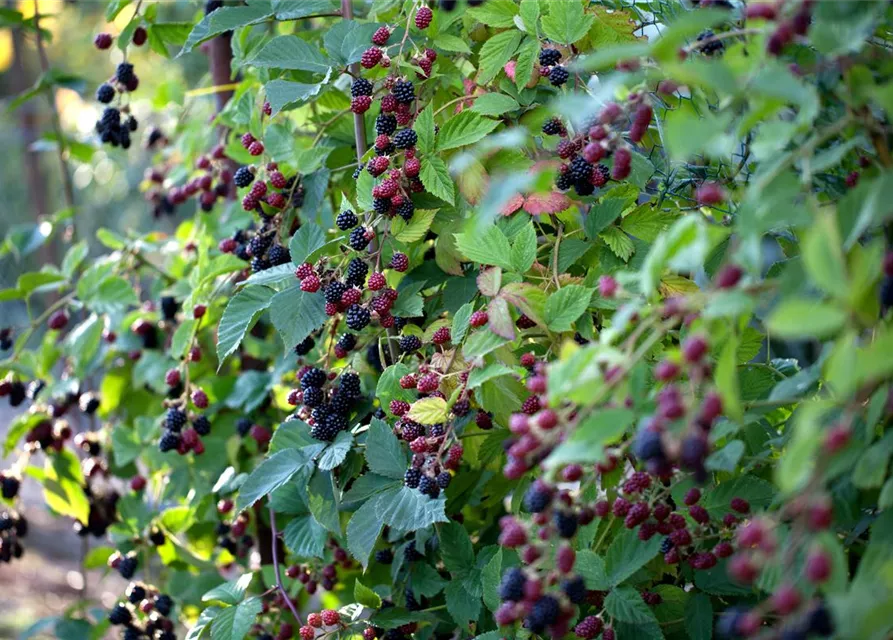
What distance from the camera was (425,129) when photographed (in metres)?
1.33

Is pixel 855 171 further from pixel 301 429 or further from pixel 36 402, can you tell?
pixel 36 402

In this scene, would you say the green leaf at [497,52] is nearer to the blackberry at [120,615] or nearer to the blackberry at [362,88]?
the blackberry at [362,88]

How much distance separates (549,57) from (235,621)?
1.01 meters

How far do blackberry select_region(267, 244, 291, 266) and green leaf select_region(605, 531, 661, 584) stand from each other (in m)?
0.69

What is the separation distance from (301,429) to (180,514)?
2.19 feet

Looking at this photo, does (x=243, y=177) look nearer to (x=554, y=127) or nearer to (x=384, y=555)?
(x=554, y=127)

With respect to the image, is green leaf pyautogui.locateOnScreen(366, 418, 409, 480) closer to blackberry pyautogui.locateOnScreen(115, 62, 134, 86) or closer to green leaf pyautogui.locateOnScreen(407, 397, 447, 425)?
green leaf pyautogui.locateOnScreen(407, 397, 447, 425)

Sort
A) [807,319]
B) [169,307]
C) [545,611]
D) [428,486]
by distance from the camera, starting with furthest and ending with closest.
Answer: [169,307] < [428,486] < [545,611] < [807,319]

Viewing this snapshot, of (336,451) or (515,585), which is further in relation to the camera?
(336,451)

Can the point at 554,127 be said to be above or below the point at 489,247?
above

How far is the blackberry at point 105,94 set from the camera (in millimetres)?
1828

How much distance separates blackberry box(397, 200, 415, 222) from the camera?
1328 mm

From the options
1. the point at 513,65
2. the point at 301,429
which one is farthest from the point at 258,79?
the point at 301,429

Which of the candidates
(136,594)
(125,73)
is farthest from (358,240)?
(136,594)
